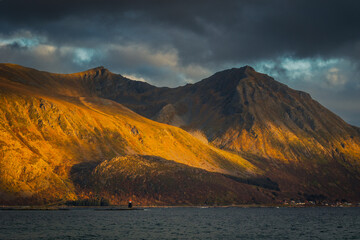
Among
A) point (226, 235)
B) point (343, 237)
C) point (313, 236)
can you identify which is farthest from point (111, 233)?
point (343, 237)

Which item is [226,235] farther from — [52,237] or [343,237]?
[52,237]

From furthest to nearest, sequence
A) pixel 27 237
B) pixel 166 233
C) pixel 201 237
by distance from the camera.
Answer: pixel 166 233, pixel 201 237, pixel 27 237

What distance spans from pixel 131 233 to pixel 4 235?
124 feet

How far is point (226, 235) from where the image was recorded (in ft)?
442

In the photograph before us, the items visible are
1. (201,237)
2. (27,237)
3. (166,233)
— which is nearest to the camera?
(27,237)

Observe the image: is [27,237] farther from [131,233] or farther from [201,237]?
[201,237]

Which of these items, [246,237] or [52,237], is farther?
[246,237]

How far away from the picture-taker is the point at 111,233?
5281 inches

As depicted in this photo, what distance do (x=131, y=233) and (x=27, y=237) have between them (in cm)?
3243

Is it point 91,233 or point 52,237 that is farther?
point 91,233

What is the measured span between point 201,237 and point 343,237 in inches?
1880

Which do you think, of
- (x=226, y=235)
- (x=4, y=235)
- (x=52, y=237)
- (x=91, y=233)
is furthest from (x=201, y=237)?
(x=4, y=235)

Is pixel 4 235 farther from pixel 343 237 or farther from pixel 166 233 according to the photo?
pixel 343 237

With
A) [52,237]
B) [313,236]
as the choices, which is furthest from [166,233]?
[313,236]
